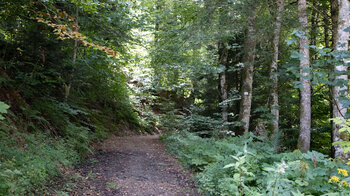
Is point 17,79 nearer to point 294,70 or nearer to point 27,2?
point 27,2

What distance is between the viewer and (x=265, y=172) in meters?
3.79

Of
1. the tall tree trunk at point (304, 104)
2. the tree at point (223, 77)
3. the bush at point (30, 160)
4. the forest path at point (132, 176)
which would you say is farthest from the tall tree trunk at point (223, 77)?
the bush at point (30, 160)

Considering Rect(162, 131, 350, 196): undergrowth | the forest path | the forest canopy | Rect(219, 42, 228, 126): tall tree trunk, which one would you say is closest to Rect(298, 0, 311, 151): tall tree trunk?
the forest canopy

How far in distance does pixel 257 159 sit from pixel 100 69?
719 centimetres

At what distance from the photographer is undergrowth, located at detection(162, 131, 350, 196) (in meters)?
3.08

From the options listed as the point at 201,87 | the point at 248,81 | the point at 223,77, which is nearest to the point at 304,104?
the point at 248,81

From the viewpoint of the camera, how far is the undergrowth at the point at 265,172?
3.08m

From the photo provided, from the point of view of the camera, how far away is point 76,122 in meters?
8.98

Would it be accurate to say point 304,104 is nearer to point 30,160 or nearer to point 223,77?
point 223,77

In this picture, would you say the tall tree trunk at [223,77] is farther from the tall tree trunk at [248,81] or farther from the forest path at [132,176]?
the forest path at [132,176]

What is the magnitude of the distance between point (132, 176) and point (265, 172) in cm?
319

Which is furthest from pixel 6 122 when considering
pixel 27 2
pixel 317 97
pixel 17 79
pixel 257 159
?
pixel 317 97

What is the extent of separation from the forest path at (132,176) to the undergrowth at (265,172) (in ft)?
1.62

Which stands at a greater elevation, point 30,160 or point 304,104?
point 304,104
